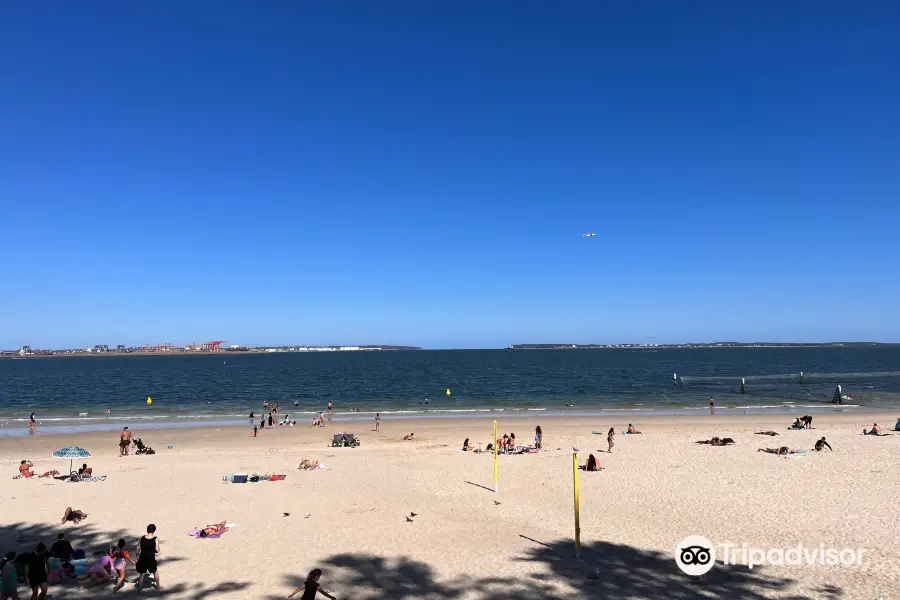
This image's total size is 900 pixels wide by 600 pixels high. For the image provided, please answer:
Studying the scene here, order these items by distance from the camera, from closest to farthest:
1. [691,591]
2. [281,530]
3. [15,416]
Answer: [691,591] → [281,530] → [15,416]

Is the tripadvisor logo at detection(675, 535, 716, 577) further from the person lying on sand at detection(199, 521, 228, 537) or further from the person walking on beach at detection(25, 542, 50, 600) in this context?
the person walking on beach at detection(25, 542, 50, 600)

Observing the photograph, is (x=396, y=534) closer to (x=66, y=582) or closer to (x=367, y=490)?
(x=367, y=490)

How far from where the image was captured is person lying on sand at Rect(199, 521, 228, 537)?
47.1 ft

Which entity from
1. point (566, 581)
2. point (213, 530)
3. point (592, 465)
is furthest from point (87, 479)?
point (592, 465)

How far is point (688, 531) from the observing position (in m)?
14.5

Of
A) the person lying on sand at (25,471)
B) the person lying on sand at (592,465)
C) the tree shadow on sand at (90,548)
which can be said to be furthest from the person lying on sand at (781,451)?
the person lying on sand at (25,471)

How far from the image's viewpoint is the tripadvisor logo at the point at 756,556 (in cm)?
1198

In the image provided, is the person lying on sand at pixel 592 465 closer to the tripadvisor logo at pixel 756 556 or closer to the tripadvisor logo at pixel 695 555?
the tripadvisor logo at pixel 695 555

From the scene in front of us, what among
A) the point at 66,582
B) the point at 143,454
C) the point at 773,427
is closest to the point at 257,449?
the point at 143,454

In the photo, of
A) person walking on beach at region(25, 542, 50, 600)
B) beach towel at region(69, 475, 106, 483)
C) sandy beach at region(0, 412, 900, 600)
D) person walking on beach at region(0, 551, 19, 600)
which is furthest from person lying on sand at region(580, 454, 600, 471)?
beach towel at region(69, 475, 106, 483)

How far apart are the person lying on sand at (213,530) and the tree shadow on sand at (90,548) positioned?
1.50 m

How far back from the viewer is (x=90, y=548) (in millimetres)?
13570

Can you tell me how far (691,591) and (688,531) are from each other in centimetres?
413

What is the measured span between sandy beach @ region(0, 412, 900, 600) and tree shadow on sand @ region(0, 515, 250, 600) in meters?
0.06
